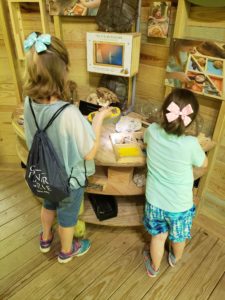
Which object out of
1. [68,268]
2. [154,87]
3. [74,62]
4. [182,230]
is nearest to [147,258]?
[182,230]

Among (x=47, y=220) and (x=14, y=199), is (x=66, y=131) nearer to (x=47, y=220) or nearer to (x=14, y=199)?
(x=47, y=220)

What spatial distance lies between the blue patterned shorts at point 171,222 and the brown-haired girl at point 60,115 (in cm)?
36

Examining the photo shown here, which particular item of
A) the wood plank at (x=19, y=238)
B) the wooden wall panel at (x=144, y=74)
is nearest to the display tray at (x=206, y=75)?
the wooden wall panel at (x=144, y=74)

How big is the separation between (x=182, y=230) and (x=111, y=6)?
1.19 metres

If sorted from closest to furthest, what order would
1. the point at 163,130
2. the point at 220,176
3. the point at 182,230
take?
the point at 163,130
the point at 182,230
the point at 220,176

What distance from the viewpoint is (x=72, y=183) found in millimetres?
1065

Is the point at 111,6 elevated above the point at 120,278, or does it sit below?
above

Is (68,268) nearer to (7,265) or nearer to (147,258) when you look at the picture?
(7,265)

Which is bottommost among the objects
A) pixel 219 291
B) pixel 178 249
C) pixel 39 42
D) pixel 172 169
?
pixel 219 291

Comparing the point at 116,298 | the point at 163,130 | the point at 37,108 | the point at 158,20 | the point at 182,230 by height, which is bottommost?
the point at 116,298

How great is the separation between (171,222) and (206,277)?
1.42ft

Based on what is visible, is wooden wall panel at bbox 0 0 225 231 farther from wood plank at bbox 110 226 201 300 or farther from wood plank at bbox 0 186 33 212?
wood plank at bbox 0 186 33 212

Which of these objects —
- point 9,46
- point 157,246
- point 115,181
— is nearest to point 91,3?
point 9,46

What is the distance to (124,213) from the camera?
1.47m
